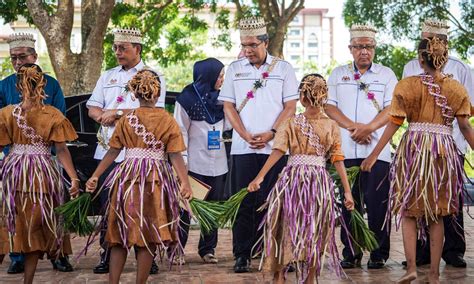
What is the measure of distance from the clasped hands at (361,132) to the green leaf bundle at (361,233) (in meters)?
0.96

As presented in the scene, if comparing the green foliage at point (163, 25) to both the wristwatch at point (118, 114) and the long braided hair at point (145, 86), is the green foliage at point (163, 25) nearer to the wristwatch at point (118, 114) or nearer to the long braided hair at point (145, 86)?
the wristwatch at point (118, 114)

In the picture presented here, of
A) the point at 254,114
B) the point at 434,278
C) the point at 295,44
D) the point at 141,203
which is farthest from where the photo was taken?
the point at 295,44

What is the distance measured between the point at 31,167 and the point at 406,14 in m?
16.1

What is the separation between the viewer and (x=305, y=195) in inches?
287

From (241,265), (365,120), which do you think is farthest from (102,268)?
(365,120)

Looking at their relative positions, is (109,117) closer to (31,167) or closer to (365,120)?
(31,167)

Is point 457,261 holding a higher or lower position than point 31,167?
lower

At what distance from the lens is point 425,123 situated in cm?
786

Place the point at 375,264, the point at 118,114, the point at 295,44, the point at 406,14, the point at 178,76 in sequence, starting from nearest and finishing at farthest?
the point at 118,114, the point at 375,264, the point at 406,14, the point at 178,76, the point at 295,44

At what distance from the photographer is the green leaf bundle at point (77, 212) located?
7.98 m

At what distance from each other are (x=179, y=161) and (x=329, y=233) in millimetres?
1169

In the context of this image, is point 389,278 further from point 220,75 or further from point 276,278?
point 220,75

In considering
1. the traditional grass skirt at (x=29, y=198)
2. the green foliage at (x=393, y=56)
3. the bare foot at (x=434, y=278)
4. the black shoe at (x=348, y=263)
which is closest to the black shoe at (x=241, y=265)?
the black shoe at (x=348, y=263)

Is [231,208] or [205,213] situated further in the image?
[231,208]
